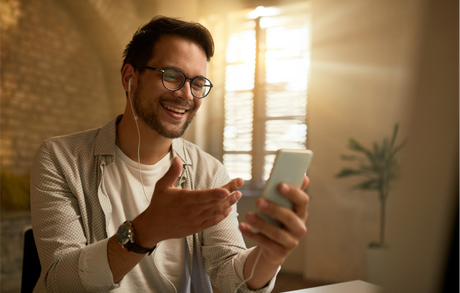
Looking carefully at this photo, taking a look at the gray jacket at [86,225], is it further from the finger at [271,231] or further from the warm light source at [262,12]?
the warm light source at [262,12]

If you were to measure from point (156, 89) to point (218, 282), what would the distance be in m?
0.84

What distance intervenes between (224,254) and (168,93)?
715 millimetres

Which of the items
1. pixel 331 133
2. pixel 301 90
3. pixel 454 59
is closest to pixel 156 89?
pixel 454 59

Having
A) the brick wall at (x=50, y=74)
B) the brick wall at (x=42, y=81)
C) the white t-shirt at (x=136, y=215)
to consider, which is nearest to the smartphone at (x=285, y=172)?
the white t-shirt at (x=136, y=215)

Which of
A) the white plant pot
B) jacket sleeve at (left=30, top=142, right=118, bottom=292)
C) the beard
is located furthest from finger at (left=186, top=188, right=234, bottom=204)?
the white plant pot

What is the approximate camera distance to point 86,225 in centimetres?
128

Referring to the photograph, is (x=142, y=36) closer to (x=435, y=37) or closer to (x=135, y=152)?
(x=135, y=152)

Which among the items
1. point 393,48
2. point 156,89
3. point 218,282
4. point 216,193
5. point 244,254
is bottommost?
point 218,282

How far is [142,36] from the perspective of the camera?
165cm

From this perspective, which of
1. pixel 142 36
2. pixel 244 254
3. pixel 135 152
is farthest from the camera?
pixel 142 36

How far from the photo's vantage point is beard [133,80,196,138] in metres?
1.51

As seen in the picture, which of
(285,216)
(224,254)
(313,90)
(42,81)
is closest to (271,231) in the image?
(285,216)

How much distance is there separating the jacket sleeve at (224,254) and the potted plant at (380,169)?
3173 millimetres

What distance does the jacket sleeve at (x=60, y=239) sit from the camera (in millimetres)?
1019
